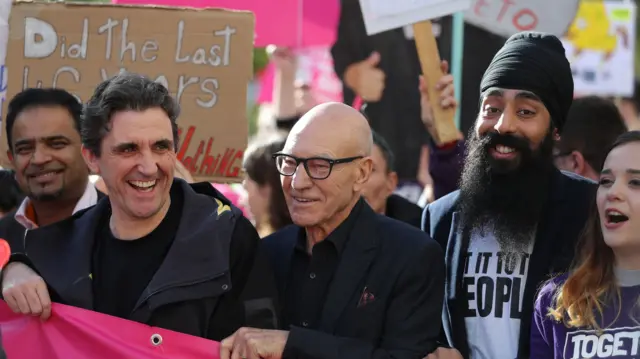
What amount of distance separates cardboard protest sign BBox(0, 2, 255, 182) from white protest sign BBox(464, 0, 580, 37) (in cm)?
130

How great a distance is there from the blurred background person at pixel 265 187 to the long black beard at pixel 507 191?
125cm

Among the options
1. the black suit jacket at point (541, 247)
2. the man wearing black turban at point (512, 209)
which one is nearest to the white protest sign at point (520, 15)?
the man wearing black turban at point (512, 209)

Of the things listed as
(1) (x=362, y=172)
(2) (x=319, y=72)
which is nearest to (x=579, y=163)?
(1) (x=362, y=172)

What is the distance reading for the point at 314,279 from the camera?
12.5 feet

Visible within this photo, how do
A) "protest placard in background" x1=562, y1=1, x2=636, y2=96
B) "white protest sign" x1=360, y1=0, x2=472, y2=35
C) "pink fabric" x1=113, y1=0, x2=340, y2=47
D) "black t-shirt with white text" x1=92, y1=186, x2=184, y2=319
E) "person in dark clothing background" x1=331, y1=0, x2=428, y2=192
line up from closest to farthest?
1. "black t-shirt with white text" x1=92, y1=186, x2=184, y2=319
2. "white protest sign" x1=360, y1=0, x2=472, y2=35
3. "pink fabric" x1=113, y1=0, x2=340, y2=47
4. "person in dark clothing background" x1=331, y1=0, x2=428, y2=192
5. "protest placard in background" x1=562, y1=1, x2=636, y2=96

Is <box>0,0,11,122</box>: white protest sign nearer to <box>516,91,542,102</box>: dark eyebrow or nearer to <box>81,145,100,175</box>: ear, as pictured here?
<box>81,145,100,175</box>: ear

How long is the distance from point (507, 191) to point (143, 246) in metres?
1.38

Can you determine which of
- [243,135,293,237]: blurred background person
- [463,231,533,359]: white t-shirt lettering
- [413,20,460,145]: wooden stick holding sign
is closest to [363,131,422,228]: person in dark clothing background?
[243,135,293,237]: blurred background person

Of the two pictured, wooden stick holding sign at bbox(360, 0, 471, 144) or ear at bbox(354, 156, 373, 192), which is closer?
ear at bbox(354, 156, 373, 192)

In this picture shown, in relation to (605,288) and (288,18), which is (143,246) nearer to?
(605,288)

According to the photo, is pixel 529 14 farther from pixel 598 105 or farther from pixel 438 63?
pixel 438 63

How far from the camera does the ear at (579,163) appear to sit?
5.16 m

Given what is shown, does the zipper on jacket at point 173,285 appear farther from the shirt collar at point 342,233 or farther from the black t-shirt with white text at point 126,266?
the shirt collar at point 342,233

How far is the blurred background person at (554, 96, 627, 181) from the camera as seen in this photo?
17.0 ft
